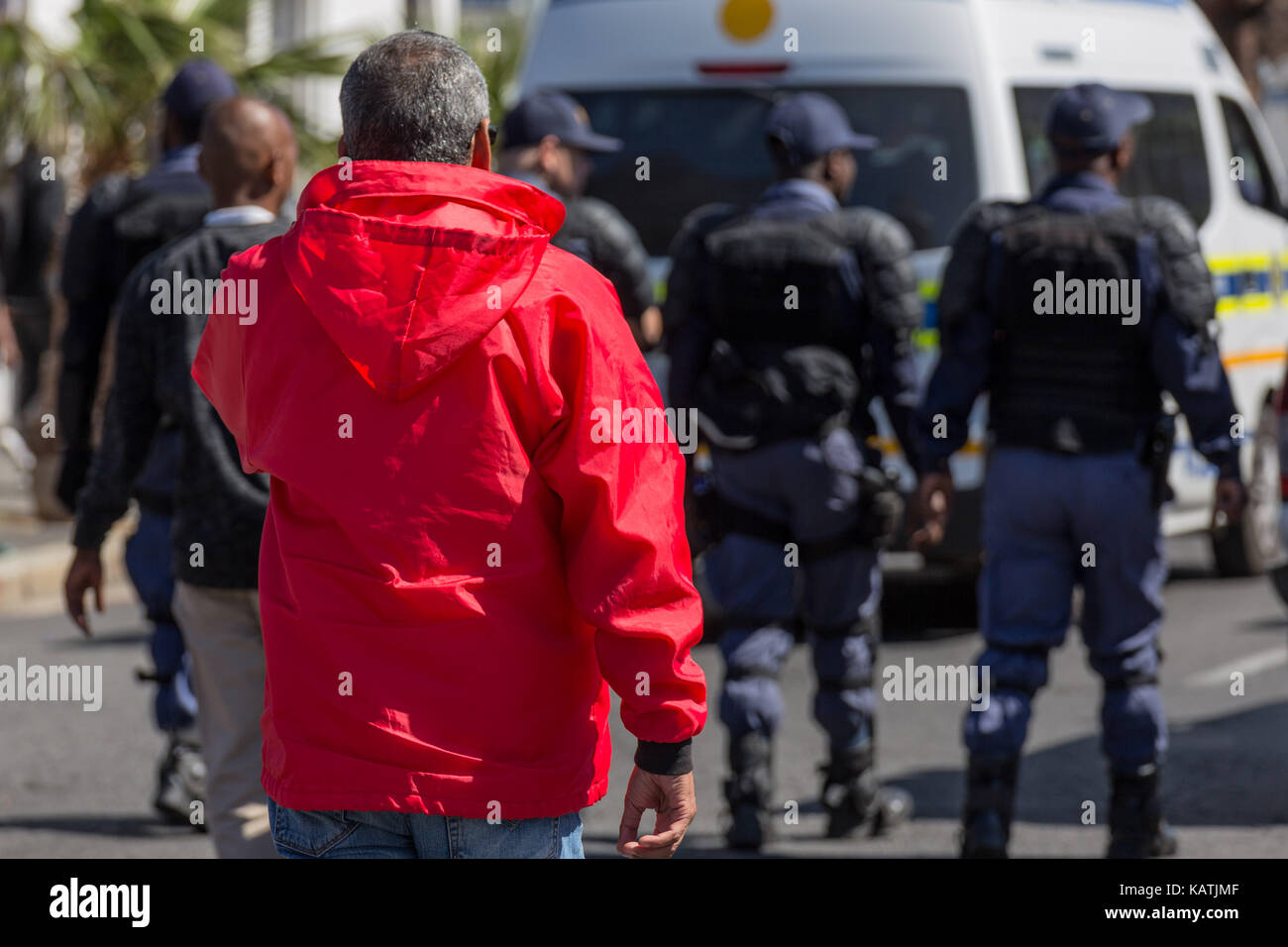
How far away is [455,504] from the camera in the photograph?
2.43m

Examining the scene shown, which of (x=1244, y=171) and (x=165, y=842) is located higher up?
(x=1244, y=171)

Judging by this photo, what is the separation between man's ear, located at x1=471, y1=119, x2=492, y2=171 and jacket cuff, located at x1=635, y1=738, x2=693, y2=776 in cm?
77

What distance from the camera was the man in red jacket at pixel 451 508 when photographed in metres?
2.42

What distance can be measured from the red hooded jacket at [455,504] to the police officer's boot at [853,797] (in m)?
2.95

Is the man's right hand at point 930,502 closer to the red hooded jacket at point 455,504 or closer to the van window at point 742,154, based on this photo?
the red hooded jacket at point 455,504

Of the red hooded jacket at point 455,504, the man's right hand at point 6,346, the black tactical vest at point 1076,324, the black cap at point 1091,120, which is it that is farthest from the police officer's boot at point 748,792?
the man's right hand at point 6,346

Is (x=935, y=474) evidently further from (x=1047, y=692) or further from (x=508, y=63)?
(x=508, y=63)

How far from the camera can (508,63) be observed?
19844mm

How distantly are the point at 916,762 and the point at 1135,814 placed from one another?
1.42 meters

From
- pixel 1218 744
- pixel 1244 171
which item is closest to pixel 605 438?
pixel 1218 744

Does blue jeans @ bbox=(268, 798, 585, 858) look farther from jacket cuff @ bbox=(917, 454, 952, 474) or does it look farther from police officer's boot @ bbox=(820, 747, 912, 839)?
police officer's boot @ bbox=(820, 747, 912, 839)

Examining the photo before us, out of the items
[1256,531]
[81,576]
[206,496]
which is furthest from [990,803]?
[1256,531]
